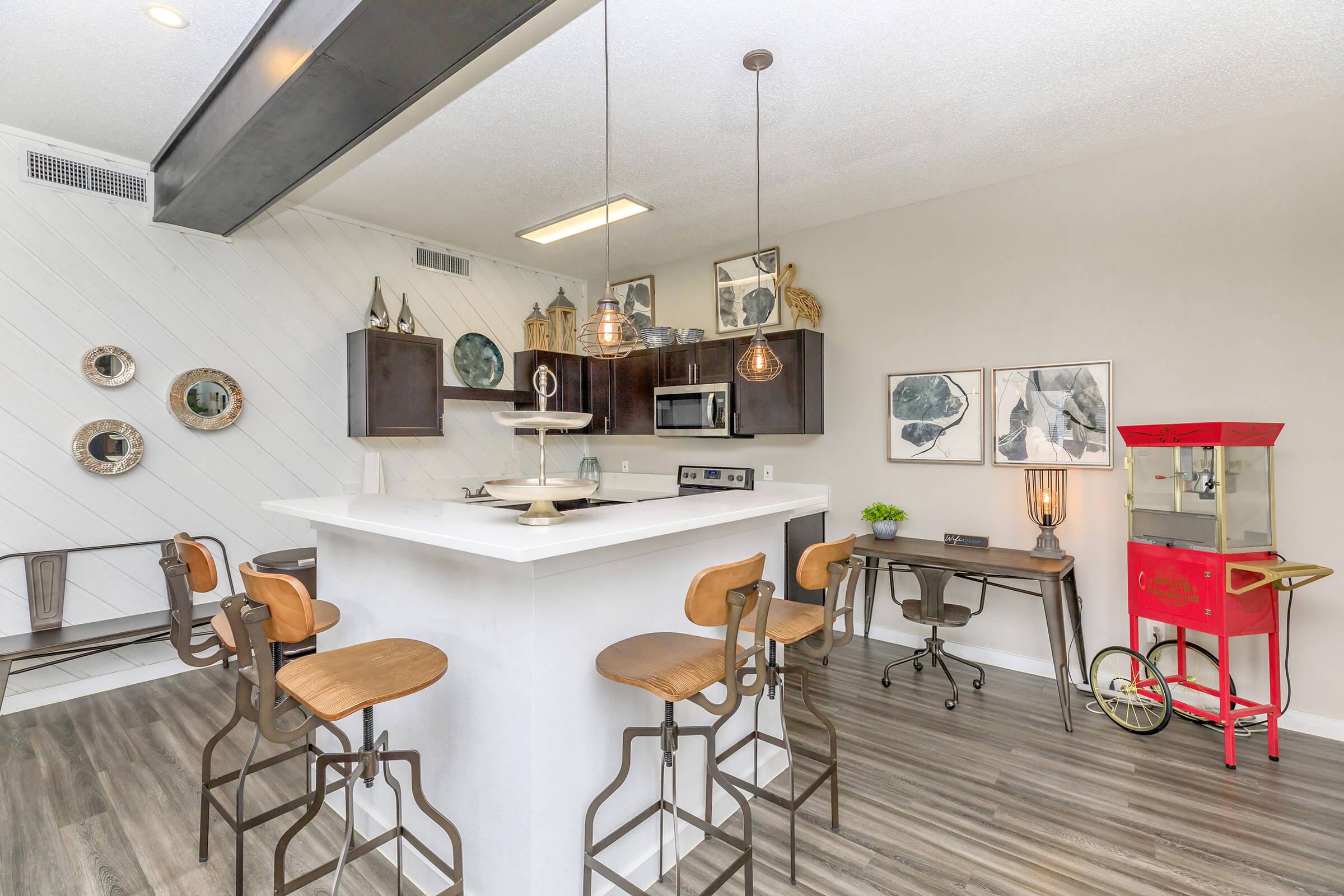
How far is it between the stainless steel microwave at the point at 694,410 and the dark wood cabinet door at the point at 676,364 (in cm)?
5

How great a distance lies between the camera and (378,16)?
1821 millimetres

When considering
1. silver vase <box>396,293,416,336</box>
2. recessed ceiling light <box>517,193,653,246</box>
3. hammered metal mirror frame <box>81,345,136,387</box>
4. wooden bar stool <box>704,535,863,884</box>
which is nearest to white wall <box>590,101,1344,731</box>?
recessed ceiling light <box>517,193,653,246</box>

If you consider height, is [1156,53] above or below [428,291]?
above

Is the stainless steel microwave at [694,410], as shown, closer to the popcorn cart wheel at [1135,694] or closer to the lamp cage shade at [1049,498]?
the lamp cage shade at [1049,498]

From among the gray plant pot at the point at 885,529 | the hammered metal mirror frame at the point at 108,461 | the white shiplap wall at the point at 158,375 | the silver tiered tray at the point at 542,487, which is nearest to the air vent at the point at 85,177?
the white shiplap wall at the point at 158,375

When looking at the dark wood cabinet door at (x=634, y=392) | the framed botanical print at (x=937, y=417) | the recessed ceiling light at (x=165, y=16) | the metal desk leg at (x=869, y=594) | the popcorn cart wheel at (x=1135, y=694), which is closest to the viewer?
the recessed ceiling light at (x=165, y=16)

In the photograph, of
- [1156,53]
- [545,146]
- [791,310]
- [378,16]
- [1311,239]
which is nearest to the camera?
[378,16]

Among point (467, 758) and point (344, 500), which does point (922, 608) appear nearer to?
point (467, 758)

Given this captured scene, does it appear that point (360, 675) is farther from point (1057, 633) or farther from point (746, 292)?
point (746, 292)

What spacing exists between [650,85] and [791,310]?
2.14 meters

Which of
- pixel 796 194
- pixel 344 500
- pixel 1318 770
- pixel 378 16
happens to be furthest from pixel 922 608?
pixel 378 16

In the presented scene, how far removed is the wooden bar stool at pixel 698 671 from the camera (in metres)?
1.59

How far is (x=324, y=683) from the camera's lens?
1.59 meters

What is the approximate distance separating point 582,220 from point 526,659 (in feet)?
10.7
